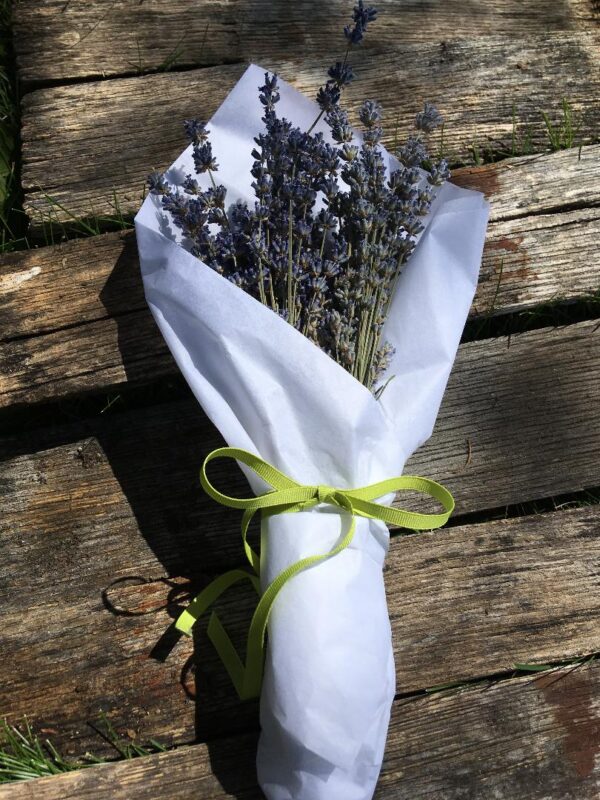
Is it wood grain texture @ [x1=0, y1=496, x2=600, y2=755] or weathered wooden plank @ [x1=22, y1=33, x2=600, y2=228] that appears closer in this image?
wood grain texture @ [x1=0, y1=496, x2=600, y2=755]

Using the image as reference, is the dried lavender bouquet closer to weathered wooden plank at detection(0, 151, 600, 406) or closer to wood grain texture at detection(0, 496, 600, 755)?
weathered wooden plank at detection(0, 151, 600, 406)

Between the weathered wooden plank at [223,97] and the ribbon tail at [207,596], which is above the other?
the weathered wooden plank at [223,97]

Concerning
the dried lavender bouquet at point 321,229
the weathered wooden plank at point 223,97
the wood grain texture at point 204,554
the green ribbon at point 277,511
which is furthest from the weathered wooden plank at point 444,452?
the weathered wooden plank at point 223,97

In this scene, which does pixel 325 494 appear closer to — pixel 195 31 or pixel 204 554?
pixel 204 554

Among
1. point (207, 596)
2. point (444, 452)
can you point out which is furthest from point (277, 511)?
point (444, 452)

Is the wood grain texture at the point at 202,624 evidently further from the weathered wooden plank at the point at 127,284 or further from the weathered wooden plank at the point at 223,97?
the weathered wooden plank at the point at 223,97

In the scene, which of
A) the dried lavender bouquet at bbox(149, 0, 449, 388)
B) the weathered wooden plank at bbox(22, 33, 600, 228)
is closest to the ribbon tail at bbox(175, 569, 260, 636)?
the dried lavender bouquet at bbox(149, 0, 449, 388)
